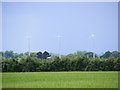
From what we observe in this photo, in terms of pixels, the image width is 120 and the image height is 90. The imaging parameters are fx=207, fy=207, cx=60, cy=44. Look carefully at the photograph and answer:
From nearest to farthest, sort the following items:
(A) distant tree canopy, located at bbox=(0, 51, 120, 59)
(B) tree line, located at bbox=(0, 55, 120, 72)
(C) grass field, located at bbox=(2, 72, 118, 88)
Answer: (C) grass field, located at bbox=(2, 72, 118, 88)
(B) tree line, located at bbox=(0, 55, 120, 72)
(A) distant tree canopy, located at bbox=(0, 51, 120, 59)

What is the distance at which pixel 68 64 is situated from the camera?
7941 mm

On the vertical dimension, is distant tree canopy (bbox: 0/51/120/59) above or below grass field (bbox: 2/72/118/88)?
above

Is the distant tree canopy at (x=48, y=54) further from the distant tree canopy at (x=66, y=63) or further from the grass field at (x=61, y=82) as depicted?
the grass field at (x=61, y=82)

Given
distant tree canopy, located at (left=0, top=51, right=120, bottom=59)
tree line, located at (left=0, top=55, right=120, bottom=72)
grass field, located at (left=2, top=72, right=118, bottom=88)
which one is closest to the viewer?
grass field, located at (left=2, top=72, right=118, bottom=88)

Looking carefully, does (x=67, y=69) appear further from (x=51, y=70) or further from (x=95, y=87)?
(x=95, y=87)

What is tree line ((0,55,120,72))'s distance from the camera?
25.7 ft

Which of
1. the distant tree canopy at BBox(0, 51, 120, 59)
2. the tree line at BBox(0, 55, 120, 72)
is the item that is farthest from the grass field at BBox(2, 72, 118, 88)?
the distant tree canopy at BBox(0, 51, 120, 59)

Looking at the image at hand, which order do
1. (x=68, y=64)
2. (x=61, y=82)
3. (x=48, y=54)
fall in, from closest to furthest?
(x=61, y=82)
(x=68, y=64)
(x=48, y=54)

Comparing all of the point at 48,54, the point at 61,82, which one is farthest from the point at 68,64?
the point at 61,82

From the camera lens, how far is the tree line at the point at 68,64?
7820mm

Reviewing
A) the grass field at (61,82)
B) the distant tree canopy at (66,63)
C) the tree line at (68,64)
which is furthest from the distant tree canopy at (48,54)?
the grass field at (61,82)

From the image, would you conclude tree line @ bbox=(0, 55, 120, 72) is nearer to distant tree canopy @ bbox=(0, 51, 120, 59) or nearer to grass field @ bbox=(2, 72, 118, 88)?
distant tree canopy @ bbox=(0, 51, 120, 59)

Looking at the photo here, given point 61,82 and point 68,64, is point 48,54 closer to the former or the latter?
point 68,64

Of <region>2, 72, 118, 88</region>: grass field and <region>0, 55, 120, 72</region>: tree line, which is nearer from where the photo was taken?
<region>2, 72, 118, 88</region>: grass field
